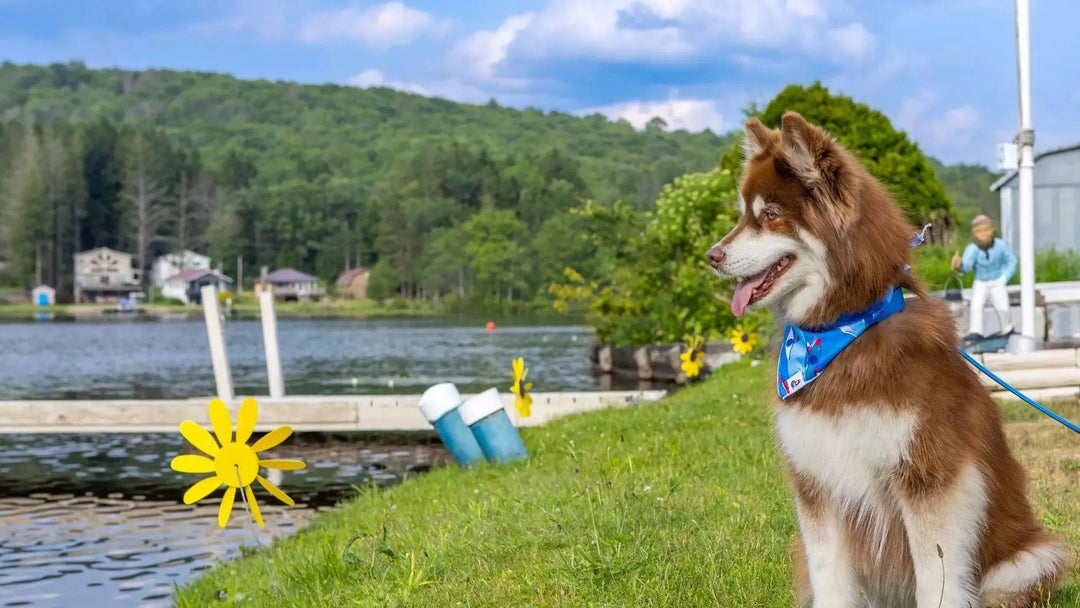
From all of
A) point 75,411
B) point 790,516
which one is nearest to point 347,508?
point 790,516

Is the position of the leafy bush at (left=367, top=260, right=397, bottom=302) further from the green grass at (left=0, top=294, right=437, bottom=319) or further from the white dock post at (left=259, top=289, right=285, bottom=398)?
the white dock post at (left=259, top=289, right=285, bottom=398)

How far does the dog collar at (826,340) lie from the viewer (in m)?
3.92

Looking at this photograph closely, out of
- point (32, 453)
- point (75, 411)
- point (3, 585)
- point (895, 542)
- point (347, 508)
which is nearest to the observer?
point (895, 542)

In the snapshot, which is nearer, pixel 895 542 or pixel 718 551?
pixel 895 542

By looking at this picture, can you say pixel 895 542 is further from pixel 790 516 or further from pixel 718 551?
pixel 790 516

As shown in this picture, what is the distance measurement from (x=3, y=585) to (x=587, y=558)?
21.4 feet

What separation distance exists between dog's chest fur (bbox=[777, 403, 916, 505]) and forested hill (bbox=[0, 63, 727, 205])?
455 feet

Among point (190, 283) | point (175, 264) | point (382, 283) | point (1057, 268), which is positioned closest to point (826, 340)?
point (1057, 268)

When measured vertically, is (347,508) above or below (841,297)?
below

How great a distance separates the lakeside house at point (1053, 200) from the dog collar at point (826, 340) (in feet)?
72.2

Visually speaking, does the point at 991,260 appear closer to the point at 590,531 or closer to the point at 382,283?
the point at 590,531

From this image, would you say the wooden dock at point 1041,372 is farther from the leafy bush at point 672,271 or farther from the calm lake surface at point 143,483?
the leafy bush at point 672,271

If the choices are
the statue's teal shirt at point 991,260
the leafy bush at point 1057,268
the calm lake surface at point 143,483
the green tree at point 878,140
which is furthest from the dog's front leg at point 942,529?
the green tree at point 878,140

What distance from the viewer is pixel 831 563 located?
4012 mm
